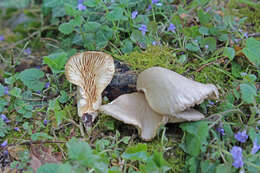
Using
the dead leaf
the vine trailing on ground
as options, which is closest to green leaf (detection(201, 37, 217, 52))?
the vine trailing on ground

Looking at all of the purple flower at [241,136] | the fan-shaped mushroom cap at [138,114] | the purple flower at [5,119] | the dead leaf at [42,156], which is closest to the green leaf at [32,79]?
the purple flower at [5,119]

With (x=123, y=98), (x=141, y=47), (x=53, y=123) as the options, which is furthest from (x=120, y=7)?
(x=53, y=123)

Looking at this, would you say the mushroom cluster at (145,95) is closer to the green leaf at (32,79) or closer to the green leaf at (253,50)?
the green leaf at (32,79)

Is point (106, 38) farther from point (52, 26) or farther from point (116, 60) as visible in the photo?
point (52, 26)

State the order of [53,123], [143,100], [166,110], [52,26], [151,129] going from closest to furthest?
[166,110], [151,129], [143,100], [53,123], [52,26]

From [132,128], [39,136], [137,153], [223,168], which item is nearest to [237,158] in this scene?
[223,168]

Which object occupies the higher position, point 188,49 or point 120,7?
point 120,7

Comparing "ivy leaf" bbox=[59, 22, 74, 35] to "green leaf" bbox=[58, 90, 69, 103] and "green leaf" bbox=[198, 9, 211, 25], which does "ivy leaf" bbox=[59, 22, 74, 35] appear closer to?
"green leaf" bbox=[58, 90, 69, 103]
